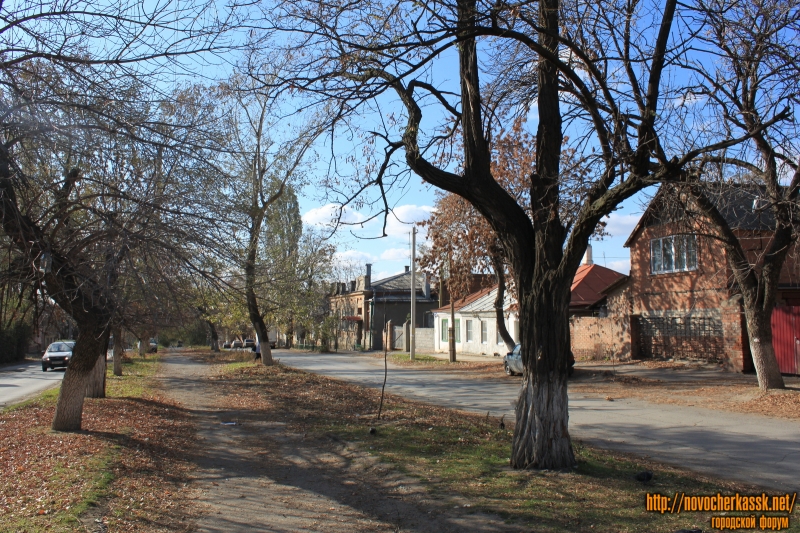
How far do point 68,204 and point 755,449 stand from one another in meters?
10.7

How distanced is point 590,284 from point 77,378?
1105 inches

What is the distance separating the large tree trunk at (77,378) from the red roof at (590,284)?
81.4ft

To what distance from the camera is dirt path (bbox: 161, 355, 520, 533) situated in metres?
5.87

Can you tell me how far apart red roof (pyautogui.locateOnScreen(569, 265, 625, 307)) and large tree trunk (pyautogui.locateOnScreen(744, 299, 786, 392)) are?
50.0ft

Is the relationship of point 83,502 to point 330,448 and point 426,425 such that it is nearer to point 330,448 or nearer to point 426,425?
point 330,448

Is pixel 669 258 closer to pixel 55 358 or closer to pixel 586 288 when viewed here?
pixel 586 288

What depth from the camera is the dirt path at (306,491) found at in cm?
587

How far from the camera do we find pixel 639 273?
2692 cm

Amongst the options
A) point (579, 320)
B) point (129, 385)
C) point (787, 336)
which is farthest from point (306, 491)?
point (579, 320)

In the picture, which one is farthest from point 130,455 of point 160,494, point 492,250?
point 492,250

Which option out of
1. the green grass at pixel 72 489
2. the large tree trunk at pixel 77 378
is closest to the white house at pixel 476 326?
the large tree trunk at pixel 77 378

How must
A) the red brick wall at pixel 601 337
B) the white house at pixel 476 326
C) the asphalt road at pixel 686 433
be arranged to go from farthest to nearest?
the white house at pixel 476 326 < the red brick wall at pixel 601 337 < the asphalt road at pixel 686 433

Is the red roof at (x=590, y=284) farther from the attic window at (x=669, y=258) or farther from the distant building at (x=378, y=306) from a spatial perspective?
the distant building at (x=378, y=306)

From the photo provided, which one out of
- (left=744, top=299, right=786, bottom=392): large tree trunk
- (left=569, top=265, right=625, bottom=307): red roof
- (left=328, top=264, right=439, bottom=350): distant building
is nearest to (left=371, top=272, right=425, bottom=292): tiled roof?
(left=328, top=264, right=439, bottom=350): distant building
